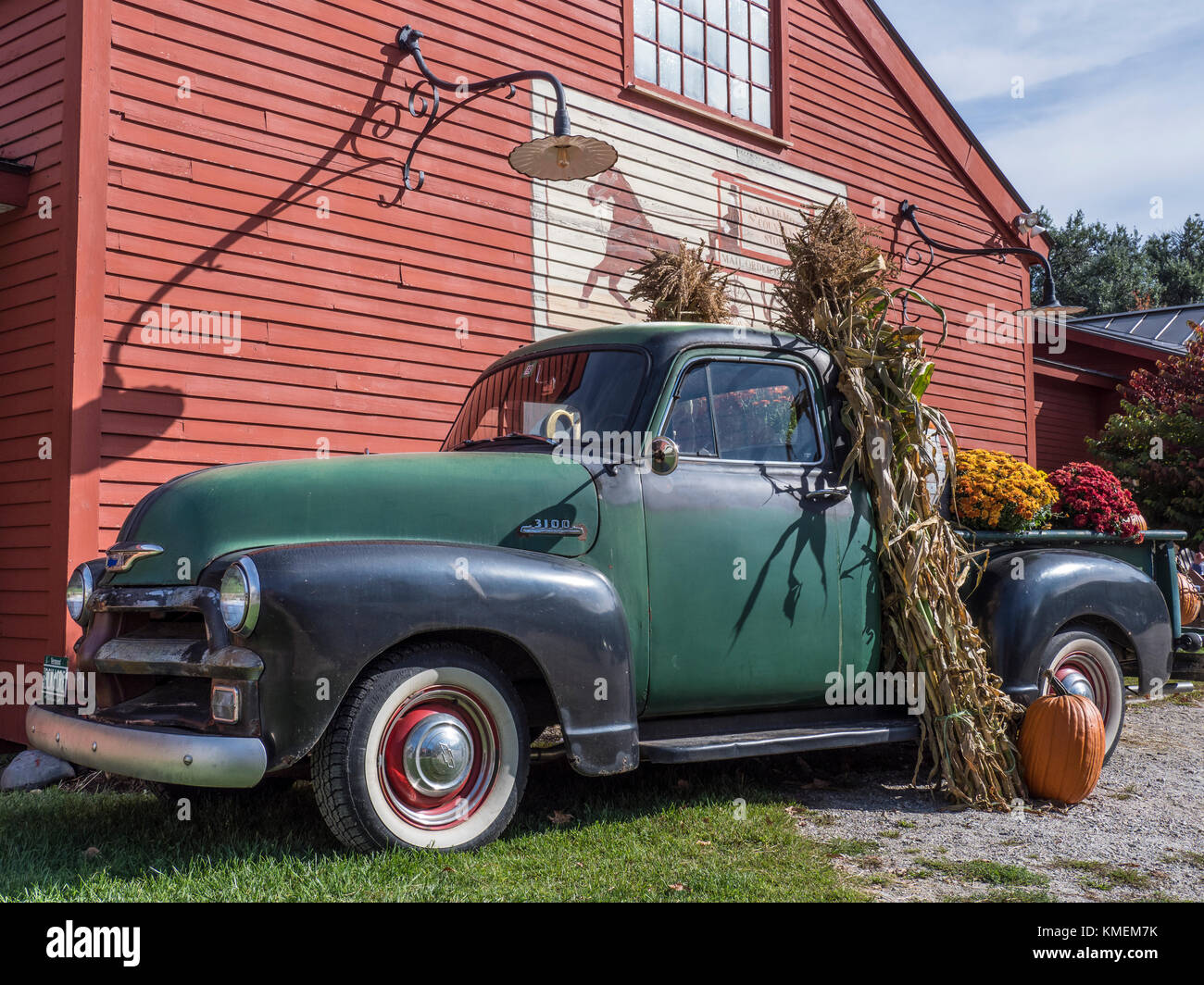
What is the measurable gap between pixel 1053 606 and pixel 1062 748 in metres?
0.70

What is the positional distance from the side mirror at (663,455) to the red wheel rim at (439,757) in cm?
117

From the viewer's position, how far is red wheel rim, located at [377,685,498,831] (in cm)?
362

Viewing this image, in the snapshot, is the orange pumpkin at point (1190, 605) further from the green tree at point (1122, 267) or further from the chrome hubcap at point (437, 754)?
the green tree at point (1122, 267)

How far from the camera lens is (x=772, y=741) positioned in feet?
14.1

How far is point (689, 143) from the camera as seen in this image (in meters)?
9.85

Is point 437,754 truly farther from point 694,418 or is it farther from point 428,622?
point 694,418

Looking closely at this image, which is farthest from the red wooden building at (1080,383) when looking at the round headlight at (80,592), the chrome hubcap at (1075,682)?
the round headlight at (80,592)

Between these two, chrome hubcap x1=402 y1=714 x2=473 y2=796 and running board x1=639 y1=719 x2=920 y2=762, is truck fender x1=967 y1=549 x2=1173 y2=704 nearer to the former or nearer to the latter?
running board x1=639 y1=719 x2=920 y2=762

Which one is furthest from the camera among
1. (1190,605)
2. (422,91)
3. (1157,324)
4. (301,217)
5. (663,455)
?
(1157,324)

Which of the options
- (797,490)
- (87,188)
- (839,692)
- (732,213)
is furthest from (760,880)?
(732,213)

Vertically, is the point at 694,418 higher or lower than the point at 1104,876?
higher

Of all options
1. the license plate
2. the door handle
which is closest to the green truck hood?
the license plate

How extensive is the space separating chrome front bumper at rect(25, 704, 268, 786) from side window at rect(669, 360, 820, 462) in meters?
2.06

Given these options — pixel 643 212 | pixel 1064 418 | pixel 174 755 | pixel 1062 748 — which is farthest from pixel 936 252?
pixel 174 755
